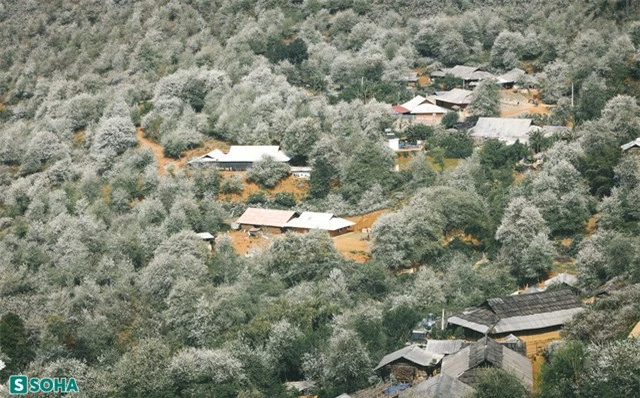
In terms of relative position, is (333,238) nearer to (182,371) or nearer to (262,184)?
(262,184)

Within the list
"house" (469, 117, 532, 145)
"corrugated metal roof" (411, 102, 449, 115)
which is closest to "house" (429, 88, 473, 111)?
"corrugated metal roof" (411, 102, 449, 115)

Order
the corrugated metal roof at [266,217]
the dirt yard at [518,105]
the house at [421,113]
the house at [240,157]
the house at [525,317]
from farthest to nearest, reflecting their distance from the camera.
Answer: the house at [421,113], the dirt yard at [518,105], the house at [240,157], the corrugated metal roof at [266,217], the house at [525,317]

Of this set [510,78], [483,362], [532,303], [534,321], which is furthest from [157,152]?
[483,362]

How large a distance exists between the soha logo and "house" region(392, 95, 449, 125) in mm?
34834

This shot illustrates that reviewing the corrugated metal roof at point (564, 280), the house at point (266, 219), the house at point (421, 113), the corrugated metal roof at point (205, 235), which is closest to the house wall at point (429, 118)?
the house at point (421, 113)

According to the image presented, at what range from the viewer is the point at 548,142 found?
56656mm

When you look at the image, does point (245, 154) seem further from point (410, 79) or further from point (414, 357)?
point (414, 357)

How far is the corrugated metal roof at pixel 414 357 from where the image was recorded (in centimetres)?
3525

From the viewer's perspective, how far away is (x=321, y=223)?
53.4 metres

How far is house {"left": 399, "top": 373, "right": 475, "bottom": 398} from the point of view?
31.4m

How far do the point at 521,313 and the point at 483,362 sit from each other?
18.1ft

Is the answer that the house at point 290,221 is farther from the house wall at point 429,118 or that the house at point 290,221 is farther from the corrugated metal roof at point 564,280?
the house wall at point 429,118

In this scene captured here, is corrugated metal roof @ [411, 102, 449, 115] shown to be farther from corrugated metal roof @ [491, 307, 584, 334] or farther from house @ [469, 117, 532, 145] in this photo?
corrugated metal roof @ [491, 307, 584, 334]

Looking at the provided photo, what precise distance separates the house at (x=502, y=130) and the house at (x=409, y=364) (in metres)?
26.0
